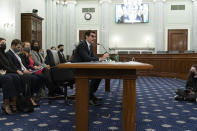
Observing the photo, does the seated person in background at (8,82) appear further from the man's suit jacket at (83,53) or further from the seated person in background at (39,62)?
the man's suit jacket at (83,53)

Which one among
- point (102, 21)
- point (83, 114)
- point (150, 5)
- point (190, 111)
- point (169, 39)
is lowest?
point (190, 111)

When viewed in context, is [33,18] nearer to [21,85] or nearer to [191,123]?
[21,85]

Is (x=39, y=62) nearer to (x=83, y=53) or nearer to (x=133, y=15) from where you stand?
(x=83, y=53)

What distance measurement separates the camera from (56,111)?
12.0ft

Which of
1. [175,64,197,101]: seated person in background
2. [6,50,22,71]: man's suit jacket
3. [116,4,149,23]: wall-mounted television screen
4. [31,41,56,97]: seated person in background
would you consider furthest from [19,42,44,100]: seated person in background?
[116,4,149,23]: wall-mounted television screen

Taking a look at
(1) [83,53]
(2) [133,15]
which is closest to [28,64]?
(1) [83,53]

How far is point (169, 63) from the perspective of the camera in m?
10.0

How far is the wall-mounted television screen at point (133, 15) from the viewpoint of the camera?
45.6 ft

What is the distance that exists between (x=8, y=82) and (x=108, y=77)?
1833mm

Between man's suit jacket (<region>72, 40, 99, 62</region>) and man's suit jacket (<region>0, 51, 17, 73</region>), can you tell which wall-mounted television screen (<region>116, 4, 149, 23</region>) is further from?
man's suit jacket (<region>0, 51, 17, 73</region>)

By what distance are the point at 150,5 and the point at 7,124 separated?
1267cm

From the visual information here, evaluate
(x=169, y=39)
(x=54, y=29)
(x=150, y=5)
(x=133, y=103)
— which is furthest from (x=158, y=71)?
(x=133, y=103)

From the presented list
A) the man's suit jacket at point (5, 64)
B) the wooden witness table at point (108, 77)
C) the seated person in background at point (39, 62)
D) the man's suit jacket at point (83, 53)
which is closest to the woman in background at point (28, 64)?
the seated person in background at point (39, 62)

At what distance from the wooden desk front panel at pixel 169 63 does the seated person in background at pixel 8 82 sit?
5.51m
